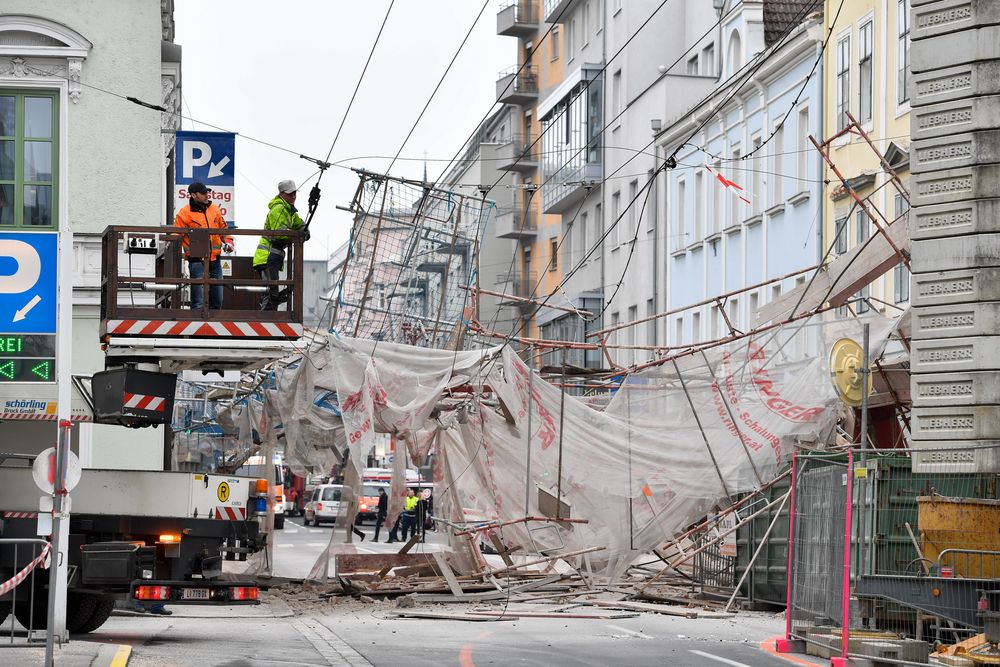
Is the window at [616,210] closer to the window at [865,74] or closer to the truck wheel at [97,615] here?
the window at [865,74]

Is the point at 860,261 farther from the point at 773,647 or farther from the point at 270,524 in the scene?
the point at 270,524

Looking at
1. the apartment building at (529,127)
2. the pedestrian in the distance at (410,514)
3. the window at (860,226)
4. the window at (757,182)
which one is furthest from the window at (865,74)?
the apartment building at (529,127)

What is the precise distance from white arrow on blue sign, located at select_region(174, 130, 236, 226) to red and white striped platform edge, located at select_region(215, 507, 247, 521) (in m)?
8.73

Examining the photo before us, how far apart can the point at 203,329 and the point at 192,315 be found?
0.60 feet

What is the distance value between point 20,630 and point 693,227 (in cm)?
2970

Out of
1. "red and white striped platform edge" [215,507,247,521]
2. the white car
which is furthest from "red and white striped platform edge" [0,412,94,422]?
the white car

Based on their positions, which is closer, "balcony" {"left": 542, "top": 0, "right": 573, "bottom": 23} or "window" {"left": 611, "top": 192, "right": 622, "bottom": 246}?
"window" {"left": 611, "top": 192, "right": 622, "bottom": 246}

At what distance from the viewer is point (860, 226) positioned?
3075 centimetres

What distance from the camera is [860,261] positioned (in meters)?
21.8

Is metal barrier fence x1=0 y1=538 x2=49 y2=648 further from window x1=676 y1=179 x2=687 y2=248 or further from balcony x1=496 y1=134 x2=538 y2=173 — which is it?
balcony x1=496 y1=134 x2=538 y2=173

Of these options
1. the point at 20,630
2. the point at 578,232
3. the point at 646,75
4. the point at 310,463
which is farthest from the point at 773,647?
the point at 578,232

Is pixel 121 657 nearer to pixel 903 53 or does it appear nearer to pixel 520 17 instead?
pixel 903 53

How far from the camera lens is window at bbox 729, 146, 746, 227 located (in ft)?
127

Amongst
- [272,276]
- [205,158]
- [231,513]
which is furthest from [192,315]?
[205,158]
